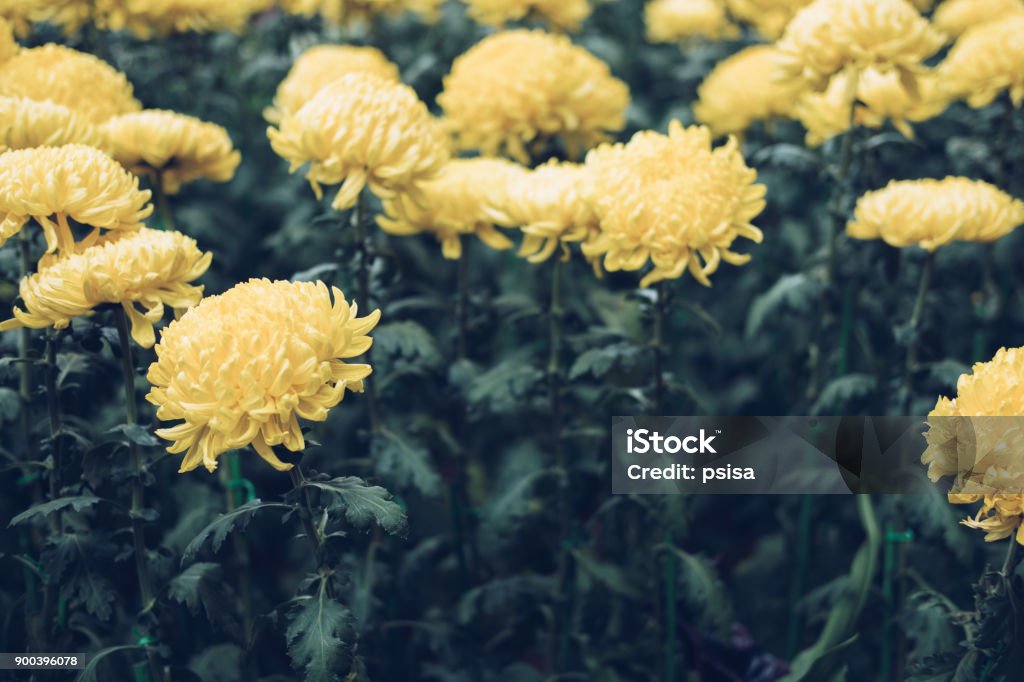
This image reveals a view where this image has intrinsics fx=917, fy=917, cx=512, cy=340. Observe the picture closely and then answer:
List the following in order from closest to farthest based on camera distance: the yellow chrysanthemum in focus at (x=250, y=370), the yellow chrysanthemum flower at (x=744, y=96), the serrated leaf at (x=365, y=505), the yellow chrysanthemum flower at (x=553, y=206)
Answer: the yellow chrysanthemum in focus at (x=250, y=370) → the serrated leaf at (x=365, y=505) → the yellow chrysanthemum flower at (x=553, y=206) → the yellow chrysanthemum flower at (x=744, y=96)

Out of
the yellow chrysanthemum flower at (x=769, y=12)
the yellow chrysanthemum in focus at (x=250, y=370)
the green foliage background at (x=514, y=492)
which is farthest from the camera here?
the yellow chrysanthemum flower at (x=769, y=12)

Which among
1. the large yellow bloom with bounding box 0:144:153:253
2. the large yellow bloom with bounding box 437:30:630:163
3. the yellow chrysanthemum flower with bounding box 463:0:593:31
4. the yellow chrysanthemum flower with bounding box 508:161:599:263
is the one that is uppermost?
the yellow chrysanthemum flower with bounding box 463:0:593:31

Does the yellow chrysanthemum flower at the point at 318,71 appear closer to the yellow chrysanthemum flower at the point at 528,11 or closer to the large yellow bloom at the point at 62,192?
the yellow chrysanthemum flower at the point at 528,11

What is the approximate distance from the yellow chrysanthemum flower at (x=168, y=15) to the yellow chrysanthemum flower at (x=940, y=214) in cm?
208

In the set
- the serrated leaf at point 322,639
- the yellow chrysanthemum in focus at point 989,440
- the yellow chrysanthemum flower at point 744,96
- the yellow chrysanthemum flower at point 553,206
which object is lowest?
the serrated leaf at point 322,639

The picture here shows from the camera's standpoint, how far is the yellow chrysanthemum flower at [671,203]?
6.26 ft

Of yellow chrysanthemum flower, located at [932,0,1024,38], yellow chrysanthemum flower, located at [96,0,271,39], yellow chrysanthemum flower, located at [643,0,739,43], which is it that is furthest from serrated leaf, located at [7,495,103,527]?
yellow chrysanthemum flower, located at [932,0,1024,38]

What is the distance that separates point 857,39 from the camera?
2.25 meters

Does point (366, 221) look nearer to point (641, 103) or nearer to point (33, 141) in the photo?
point (33, 141)

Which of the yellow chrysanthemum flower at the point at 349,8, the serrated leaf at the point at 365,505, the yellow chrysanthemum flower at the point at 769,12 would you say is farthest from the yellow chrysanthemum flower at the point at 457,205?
the yellow chrysanthemum flower at the point at 769,12

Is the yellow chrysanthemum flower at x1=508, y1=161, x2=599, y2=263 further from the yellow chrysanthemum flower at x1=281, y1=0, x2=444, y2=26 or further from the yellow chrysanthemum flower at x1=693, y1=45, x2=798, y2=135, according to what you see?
the yellow chrysanthemum flower at x1=281, y1=0, x2=444, y2=26

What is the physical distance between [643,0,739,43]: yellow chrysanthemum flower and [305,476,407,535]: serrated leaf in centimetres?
287

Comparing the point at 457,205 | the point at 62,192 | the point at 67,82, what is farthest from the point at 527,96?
the point at 62,192

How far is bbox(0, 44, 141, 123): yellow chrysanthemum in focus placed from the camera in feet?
7.30
